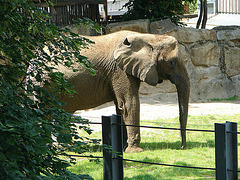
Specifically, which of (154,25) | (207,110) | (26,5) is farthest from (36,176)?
(154,25)

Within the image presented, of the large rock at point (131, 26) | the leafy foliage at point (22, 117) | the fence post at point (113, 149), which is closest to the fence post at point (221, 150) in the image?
the fence post at point (113, 149)

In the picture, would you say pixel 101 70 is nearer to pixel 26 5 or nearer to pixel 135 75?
pixel 135 75

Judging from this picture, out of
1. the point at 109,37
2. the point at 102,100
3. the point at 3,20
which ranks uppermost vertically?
the point at 3,20

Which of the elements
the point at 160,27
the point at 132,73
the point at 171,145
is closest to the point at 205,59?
the point at 160,27

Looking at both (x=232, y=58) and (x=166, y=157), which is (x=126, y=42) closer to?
(x=166, y=157)

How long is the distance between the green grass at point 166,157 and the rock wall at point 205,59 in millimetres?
4813

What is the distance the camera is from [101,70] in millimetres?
7922

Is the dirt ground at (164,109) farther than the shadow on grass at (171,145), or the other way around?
the dirt ground at (164,109)

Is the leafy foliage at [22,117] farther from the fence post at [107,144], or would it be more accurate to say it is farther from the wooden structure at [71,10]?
the wooden structure at [71,10]

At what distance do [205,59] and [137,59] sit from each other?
725 centimetres

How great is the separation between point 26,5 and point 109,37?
5.12 m

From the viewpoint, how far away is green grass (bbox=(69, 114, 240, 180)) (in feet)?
20.6

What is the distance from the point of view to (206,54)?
14.4m

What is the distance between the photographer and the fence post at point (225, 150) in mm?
4430
